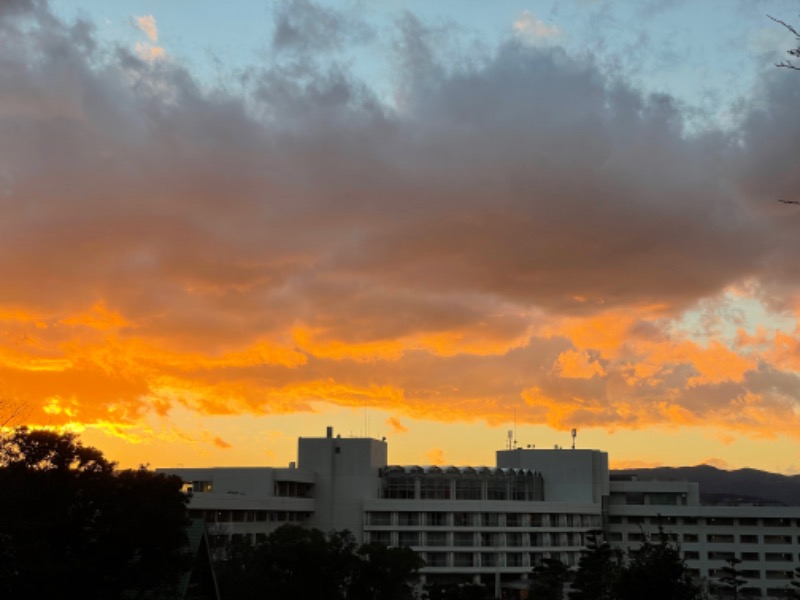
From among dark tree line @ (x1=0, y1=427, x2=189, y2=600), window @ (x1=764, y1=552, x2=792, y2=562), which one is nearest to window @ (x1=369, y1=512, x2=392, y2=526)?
window @ (x1=764, y1=552, x2=792, y2=562)

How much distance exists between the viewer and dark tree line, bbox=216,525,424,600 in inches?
2869

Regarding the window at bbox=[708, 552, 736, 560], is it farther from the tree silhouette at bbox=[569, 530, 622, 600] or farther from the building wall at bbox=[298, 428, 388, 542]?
the tree silhouette at bbox=[569, 530, 622, 600]

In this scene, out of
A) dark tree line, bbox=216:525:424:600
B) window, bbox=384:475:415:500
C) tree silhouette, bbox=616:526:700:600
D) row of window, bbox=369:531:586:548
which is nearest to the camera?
tree silhouette, bbox=616:526:700:600

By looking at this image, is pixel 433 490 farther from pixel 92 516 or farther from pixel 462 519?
pixel 92 516

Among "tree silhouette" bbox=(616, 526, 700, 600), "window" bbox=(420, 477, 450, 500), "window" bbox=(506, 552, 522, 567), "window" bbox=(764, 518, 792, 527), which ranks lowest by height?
"window" bbox=(506, 552, 522, 567)

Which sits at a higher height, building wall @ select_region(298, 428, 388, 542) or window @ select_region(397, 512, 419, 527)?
building wall @ select_region(298, 428, 388, 542)

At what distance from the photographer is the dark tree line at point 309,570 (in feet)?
239

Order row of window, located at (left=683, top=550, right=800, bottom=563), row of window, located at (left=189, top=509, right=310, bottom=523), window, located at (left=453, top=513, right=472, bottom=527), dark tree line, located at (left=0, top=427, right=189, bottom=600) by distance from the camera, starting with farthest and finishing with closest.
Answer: row of window, located at (left=683, top=550, right=800, bottom=563) < window, located at (left=453, top=513, right=472, bottom=527) < row of window, located at (left=189, top=509, right=310, bottom=523) < dark tree line, located at (left=0, top=427, right=189, bottom=600)

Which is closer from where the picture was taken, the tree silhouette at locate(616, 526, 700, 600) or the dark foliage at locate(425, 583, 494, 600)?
the tree silhouette at locate(616, 526, 700, 600)

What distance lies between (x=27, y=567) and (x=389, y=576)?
4251 cm

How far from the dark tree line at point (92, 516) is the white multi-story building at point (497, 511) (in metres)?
61.7

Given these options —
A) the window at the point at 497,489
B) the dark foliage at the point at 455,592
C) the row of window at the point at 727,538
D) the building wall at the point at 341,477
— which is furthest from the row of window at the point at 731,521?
the dark foliage at the point at 455,592

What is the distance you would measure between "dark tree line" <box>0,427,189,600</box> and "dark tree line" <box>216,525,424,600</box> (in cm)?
1848

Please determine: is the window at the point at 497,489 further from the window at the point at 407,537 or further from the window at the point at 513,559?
the window at the point at 407,537
